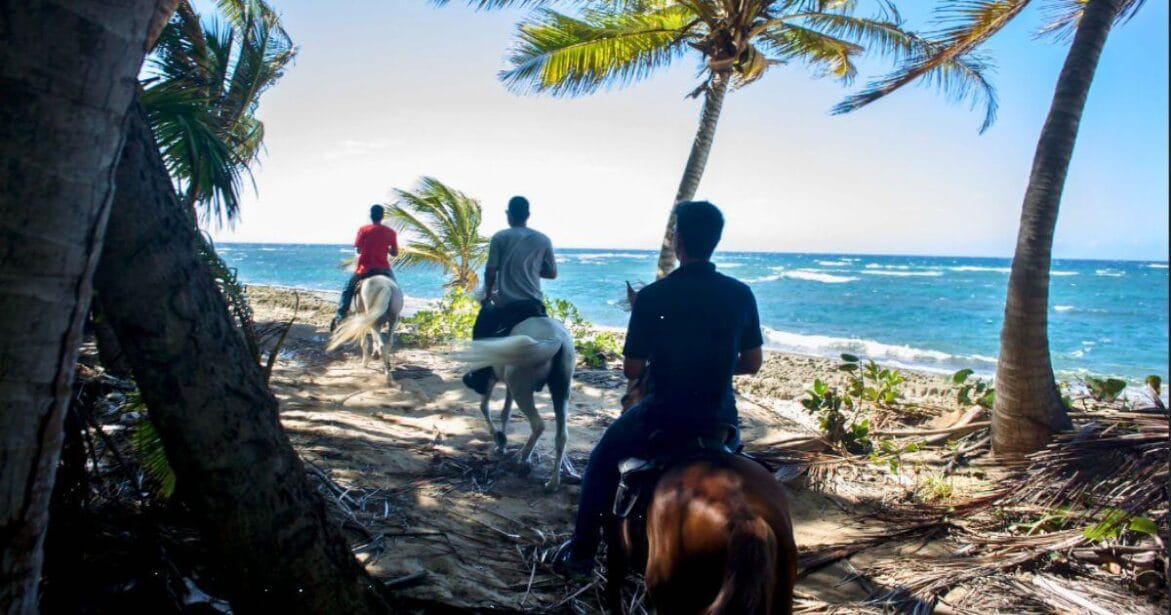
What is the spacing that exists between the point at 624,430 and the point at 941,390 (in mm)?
9879

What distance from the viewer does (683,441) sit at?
2746 mm

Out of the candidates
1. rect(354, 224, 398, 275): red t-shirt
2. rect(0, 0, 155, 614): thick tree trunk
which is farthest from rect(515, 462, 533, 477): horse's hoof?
rect(354, 224, 398, 275): red t-shirt

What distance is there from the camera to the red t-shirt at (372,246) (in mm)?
9383

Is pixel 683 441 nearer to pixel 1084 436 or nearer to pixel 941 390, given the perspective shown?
pixel 1084 436

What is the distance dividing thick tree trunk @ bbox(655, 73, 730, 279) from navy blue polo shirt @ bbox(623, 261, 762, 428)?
19.8ft

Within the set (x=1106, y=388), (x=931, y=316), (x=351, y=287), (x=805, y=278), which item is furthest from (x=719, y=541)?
(x=805, y=278)

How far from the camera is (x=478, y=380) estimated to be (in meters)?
5.81

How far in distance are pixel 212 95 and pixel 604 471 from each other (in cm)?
763

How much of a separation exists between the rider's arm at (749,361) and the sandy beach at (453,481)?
56.3 inches

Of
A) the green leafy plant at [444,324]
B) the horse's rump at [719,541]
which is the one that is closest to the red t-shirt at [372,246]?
the green leafy plant at [444,324]

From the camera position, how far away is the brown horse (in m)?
2.01

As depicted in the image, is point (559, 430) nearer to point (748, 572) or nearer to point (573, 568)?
point (573, 568)

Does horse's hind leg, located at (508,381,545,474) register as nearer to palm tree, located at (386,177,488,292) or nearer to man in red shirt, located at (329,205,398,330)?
man in red shirt, located at (329,205,398,330)

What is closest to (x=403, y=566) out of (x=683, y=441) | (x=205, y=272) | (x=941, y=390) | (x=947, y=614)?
(x=683, y=441)
